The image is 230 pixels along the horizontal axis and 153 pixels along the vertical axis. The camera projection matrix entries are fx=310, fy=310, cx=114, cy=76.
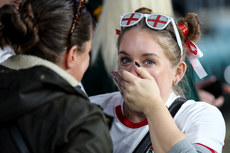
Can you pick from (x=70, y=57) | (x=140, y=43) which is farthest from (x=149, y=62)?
(x=70, y=57)

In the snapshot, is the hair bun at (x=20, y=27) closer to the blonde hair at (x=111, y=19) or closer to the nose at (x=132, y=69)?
the nose at (x=132, y=69)

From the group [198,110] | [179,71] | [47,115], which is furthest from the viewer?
[179,71]

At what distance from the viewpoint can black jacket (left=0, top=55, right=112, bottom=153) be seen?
3.37 ft

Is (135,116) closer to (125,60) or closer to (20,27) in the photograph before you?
(125,60)

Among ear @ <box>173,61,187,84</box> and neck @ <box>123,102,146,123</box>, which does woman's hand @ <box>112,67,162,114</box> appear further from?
ear @ <box>173,61,187,84</box>

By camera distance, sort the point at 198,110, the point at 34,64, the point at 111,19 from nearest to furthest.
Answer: the point at 34,64, the point at 198,110, the point at 111,19

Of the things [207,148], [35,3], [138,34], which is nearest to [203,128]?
[207,148]

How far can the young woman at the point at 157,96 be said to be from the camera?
135 centimetres

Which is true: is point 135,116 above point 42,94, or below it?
below

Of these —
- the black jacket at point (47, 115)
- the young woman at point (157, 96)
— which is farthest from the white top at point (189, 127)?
the black jacket at point (47, 115)

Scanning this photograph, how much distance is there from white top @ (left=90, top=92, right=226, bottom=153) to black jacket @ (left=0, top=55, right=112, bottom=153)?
489mm

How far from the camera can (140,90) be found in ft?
4.64

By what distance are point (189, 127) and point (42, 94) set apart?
0.77 meters

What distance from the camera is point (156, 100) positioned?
139cm
